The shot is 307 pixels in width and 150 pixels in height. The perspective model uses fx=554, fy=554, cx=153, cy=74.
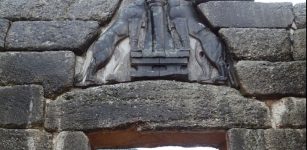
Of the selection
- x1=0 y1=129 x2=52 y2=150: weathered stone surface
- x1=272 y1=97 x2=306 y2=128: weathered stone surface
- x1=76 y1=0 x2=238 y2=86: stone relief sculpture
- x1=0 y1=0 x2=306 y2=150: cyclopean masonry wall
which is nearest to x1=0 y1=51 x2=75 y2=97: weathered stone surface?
x1=0 y1=0 x2=306 y2=150: cyclopean masonry wall

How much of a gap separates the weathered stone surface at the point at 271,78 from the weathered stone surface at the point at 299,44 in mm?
68

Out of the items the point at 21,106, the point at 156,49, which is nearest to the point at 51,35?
the point at 21,106

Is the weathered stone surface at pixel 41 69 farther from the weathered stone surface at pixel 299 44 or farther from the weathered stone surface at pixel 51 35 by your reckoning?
the weathered stone surface at pixel 299 44

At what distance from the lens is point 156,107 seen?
4.17 m

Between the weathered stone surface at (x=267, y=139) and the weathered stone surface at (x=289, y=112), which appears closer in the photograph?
the weathered stone surface at (x=267, y=139)

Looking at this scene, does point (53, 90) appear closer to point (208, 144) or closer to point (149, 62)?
point (149, 62)

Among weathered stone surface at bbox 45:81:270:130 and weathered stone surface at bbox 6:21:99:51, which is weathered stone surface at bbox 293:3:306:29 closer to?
weathered stone surface at bbox 45:81:270:130

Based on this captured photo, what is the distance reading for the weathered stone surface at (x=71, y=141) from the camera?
4.03 metres

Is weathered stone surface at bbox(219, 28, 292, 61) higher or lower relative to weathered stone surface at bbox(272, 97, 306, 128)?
higher

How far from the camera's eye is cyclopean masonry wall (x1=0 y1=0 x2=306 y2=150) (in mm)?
4090

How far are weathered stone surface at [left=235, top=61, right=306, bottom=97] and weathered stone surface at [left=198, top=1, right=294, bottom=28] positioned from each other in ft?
1.27

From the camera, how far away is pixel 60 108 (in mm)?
4211

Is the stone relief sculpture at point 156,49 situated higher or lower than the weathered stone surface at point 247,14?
lower

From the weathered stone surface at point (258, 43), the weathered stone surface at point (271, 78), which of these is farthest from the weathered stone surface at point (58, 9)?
the weathered stone surface at point (271, 78)
